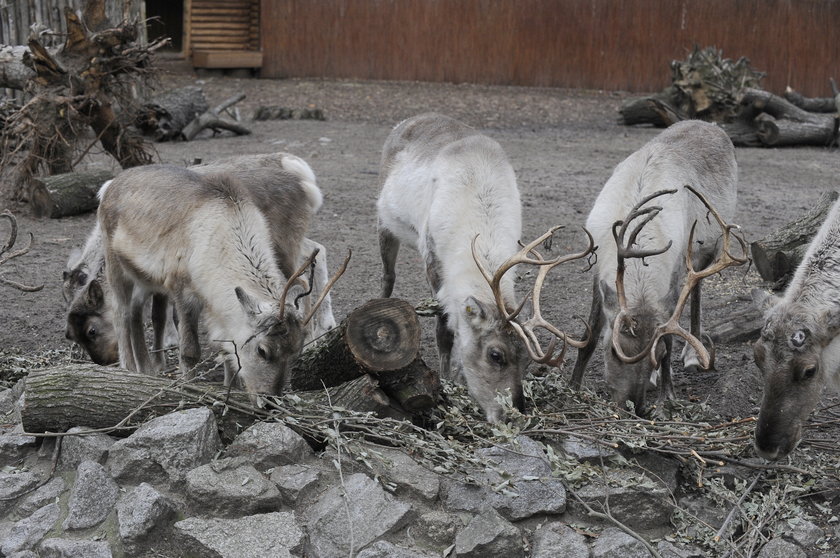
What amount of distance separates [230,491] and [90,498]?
654 mm

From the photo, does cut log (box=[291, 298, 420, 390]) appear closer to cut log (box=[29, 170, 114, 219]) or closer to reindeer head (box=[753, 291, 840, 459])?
reindeer head (box=[753, 291, 840, 459])

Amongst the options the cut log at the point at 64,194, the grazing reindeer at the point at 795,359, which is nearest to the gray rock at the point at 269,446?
the grazing reindeer at the point at 795,359

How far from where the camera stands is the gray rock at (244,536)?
430 cm

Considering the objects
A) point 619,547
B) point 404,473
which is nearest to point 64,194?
point 404,473

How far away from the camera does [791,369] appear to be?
488 centimetres

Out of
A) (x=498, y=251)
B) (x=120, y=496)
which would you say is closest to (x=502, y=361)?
(x=498, y=251)

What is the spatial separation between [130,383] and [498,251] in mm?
2230

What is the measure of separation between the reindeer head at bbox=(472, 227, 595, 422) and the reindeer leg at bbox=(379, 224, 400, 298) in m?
1.79

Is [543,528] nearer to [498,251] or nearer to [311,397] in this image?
[311,397]

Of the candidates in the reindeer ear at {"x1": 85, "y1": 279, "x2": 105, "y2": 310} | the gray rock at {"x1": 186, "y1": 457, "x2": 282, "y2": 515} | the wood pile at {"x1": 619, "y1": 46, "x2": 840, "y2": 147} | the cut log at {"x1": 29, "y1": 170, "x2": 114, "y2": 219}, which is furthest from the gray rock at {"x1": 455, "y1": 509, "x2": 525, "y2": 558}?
the wood pile at {"x1": 619, "y1": 46, "x2": 840, "y2": 147}

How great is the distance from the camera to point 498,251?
594 cm

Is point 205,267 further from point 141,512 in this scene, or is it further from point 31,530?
point 31,530

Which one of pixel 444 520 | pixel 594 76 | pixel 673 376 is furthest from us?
pixel 594 76

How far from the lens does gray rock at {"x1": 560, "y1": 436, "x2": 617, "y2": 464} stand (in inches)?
196
